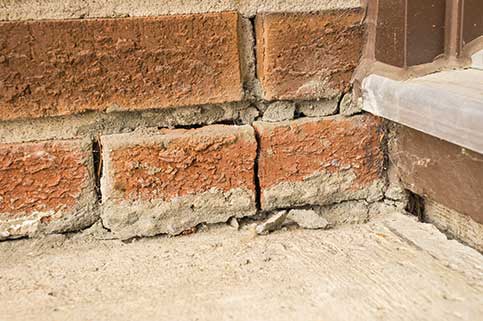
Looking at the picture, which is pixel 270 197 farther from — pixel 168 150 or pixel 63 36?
pixel 63 36

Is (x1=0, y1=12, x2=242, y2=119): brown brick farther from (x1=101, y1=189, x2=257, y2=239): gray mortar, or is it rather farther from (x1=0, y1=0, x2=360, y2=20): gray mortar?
(x1=101, y1=189, x2=257, y2=239): gray mortar

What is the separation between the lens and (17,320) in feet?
3.53

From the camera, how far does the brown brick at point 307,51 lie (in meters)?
1.37

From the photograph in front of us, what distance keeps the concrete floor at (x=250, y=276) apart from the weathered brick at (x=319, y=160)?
0.29 ft

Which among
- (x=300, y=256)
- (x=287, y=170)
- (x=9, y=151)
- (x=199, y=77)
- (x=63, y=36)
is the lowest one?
(x=300, y=256)

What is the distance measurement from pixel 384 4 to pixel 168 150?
0.56 meters

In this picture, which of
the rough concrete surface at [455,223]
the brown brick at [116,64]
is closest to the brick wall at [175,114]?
the brown brick at [116,64]

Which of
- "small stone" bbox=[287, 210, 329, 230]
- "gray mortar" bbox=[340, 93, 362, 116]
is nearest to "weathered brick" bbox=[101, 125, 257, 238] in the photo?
"small stone" bbox=[287, 210, 329, 230]

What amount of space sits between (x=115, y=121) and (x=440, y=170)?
69cm

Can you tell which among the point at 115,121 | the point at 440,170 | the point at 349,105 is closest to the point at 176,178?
the point at 115,121

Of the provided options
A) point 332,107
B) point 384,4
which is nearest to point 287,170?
point 332,107

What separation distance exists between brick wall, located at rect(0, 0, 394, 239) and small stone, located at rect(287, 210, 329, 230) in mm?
20

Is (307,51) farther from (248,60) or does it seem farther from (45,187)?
(45,187)

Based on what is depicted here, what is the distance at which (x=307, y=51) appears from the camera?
139 centimetres
